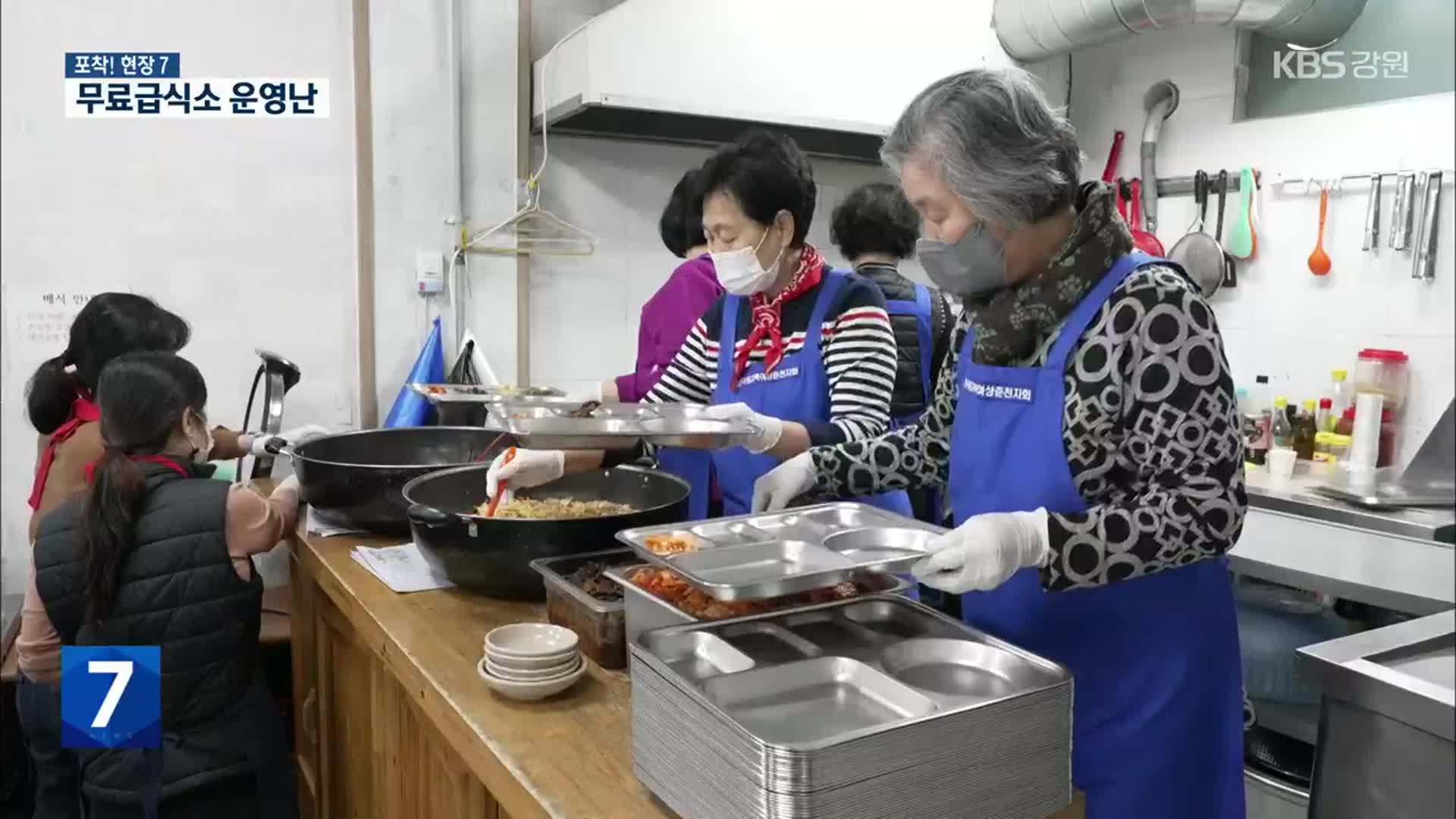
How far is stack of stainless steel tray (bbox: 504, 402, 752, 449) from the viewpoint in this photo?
1.73 metres

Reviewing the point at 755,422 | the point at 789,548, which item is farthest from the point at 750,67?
the point at 789,548

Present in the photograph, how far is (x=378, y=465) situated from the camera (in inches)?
91.4

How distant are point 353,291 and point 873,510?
2.52 m

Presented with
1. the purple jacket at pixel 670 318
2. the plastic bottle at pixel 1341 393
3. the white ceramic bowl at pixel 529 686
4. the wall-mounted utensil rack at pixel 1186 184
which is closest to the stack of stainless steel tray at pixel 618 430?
the white ceramic bowl at pixel 529 686

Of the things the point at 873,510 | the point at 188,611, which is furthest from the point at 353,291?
the point at 873,510

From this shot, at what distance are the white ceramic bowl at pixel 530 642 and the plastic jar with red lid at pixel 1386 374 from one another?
9.07 feet

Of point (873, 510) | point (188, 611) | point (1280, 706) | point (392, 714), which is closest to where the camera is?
point (873, 510)

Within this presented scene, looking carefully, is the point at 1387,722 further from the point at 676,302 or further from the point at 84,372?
the point at 84,372

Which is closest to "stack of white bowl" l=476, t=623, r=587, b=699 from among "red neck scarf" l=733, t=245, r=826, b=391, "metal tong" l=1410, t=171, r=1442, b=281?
"red neck scarf" l=733, t=245, r=826, b=391

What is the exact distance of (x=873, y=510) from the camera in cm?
147

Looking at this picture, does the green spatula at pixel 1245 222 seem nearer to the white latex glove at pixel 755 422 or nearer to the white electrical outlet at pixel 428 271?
the white latex glove at pixel 755 422

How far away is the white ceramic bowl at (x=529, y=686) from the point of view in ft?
4.39

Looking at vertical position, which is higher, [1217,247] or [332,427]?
[1217,247]

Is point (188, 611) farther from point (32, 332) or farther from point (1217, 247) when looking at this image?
point (1217, 247)
